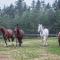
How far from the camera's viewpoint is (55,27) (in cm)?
4622

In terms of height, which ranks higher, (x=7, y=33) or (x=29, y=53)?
(x=29, y=53)

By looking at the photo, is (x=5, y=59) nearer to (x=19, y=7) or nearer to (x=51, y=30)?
(x=51, y=30)

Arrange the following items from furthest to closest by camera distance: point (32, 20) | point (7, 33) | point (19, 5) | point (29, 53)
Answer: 1. point (19, 5)
2. point (32, 20)
3. point (7, 33)
4. point (29, 53)

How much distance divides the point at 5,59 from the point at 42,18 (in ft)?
126

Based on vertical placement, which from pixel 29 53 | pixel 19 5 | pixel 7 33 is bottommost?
pixel 19 5

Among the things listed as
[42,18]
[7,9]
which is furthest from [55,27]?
[7,9]

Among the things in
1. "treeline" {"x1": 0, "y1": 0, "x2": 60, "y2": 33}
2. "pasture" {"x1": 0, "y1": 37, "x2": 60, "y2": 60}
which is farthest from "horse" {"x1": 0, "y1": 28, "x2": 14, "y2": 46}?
"treeline" {"x1": 0, "y1": 0, "x2": 60, "y2": 33}

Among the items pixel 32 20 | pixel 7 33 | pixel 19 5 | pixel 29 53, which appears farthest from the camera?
pixel 19 5

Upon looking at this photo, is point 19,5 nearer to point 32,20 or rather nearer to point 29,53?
point 32,20

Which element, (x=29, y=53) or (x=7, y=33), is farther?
(x=7, y=33)

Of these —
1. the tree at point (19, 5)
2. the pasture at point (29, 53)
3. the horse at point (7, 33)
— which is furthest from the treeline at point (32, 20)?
the pasture at point (29, 53)

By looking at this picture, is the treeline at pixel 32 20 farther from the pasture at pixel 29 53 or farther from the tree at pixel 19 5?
the pasture at pixel 29 53

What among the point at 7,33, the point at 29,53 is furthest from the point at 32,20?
the point at 29,53

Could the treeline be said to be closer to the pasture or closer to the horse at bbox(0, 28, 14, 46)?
the horse at bbox(0, 28, 14, 46)
